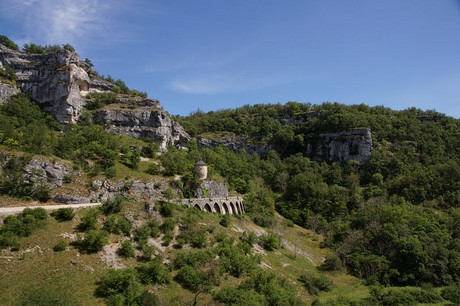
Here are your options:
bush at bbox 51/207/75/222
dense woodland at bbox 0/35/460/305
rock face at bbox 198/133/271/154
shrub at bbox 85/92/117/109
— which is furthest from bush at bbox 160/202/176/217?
rock face at bbox 198/133/271/154

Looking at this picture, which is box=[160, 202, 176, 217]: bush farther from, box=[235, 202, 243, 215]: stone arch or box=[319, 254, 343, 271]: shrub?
box=[319, 254, 343, 271]: shrub

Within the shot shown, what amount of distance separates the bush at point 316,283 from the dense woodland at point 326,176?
505 centimetres

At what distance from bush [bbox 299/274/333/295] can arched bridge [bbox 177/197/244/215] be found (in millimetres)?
17486

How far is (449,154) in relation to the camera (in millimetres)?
80188

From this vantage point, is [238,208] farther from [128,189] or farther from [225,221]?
[128,189]

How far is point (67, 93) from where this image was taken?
67.0 meters

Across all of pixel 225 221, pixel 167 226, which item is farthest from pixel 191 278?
pixel 225 221

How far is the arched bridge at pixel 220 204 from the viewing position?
5193 cm

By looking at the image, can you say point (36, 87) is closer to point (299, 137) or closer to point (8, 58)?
point (8, 58)

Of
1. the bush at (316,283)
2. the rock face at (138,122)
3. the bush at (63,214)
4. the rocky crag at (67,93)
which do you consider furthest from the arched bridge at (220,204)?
the rocky crag at (67,93)

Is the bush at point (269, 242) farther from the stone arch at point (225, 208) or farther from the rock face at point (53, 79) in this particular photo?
the rock face at point (53, 79)

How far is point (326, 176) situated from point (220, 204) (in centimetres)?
3658

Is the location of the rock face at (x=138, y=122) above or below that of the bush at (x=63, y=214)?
above

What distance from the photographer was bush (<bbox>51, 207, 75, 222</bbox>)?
126 ft
